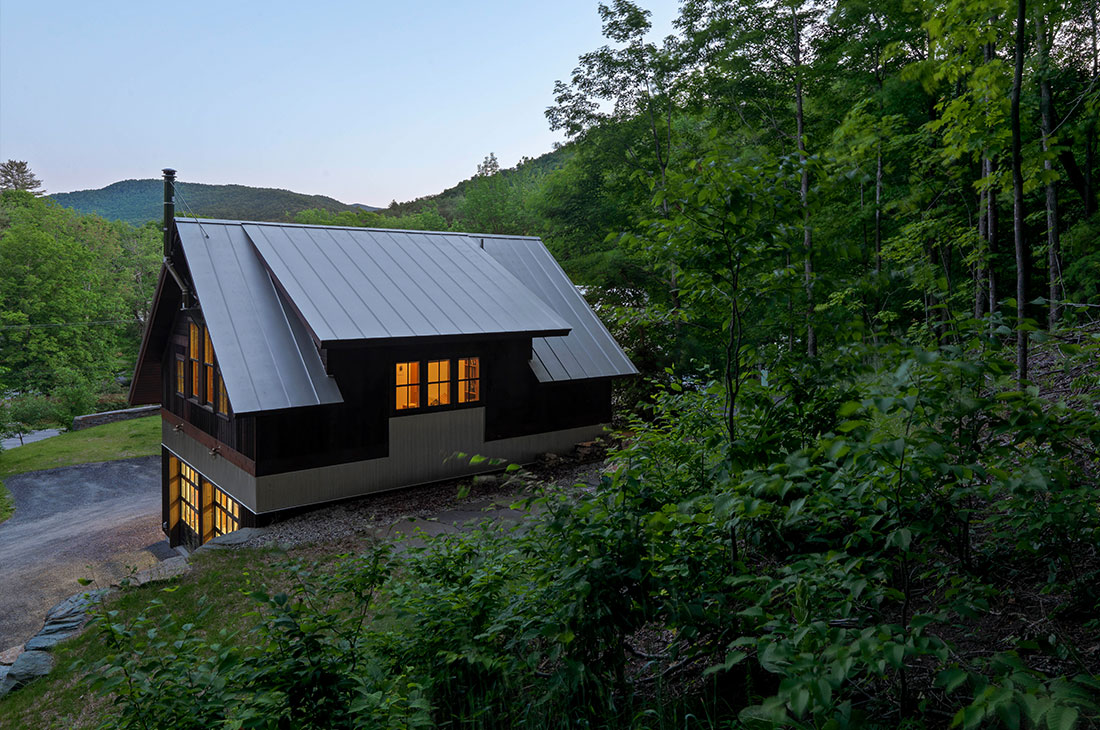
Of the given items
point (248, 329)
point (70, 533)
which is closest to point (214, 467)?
point (248, 329)

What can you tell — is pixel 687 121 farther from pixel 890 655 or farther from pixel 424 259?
pixel 890 655

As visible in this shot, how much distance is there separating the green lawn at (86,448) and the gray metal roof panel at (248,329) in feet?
43.5

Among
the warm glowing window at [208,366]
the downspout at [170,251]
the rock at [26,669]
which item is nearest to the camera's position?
the rock at [26,669]

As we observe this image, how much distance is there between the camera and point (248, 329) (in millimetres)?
9961

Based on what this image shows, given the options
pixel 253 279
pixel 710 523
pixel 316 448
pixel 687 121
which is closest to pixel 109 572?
pixel 316 448

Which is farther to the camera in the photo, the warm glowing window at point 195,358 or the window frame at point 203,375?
the warm glowing window at point 195,358

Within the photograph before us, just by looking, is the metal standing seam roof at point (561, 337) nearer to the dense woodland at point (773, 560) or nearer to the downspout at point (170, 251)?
the downspout at point (170, 251)

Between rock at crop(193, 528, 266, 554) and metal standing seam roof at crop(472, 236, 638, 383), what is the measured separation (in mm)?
5704

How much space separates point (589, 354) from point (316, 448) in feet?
19.6

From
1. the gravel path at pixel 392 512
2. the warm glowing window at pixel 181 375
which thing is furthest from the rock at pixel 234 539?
the warm glowing window at pixel 181 375

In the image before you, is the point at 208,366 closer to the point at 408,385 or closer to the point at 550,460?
the point at 408,385

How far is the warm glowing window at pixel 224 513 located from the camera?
10578 millimetres

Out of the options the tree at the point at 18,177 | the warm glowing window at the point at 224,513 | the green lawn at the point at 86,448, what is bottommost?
the green lawn at the point at 86,448

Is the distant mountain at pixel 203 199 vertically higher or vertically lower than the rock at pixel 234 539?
higher
